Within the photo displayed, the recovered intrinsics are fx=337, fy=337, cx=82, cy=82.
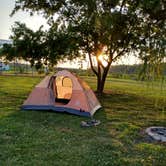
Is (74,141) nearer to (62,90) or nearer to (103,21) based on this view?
(62,90)

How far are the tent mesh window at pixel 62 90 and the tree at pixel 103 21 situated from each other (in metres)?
2.36

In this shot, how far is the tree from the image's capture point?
11188 millimetres

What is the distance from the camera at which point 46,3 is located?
13.8 metres

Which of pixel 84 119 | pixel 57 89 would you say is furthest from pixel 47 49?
pixel 84 119

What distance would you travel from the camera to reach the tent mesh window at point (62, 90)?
941cm

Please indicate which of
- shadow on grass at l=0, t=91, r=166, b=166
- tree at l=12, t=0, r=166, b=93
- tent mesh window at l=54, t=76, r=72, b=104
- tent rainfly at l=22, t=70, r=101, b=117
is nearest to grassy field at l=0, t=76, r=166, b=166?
shadow on grass at l=0, t=91, r=166, b=166

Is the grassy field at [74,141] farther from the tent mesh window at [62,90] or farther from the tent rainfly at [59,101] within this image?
the tent mesh window at [62,90]

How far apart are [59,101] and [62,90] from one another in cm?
42

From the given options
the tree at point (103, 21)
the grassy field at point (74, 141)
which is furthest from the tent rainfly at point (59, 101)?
the tree at point (103, 21)

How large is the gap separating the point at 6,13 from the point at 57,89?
6626 millimetres

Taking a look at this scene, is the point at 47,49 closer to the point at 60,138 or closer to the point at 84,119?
the point at 84,119

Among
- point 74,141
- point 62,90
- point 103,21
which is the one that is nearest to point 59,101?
point 62,90

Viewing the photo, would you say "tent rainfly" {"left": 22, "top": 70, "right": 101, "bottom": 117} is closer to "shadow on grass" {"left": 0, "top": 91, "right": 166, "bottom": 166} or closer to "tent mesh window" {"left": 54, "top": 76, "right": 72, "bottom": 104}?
"tent mesh window" {"left": 54, "top": 76, "right": 72, "bottom": 104}

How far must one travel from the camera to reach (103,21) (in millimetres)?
10602
